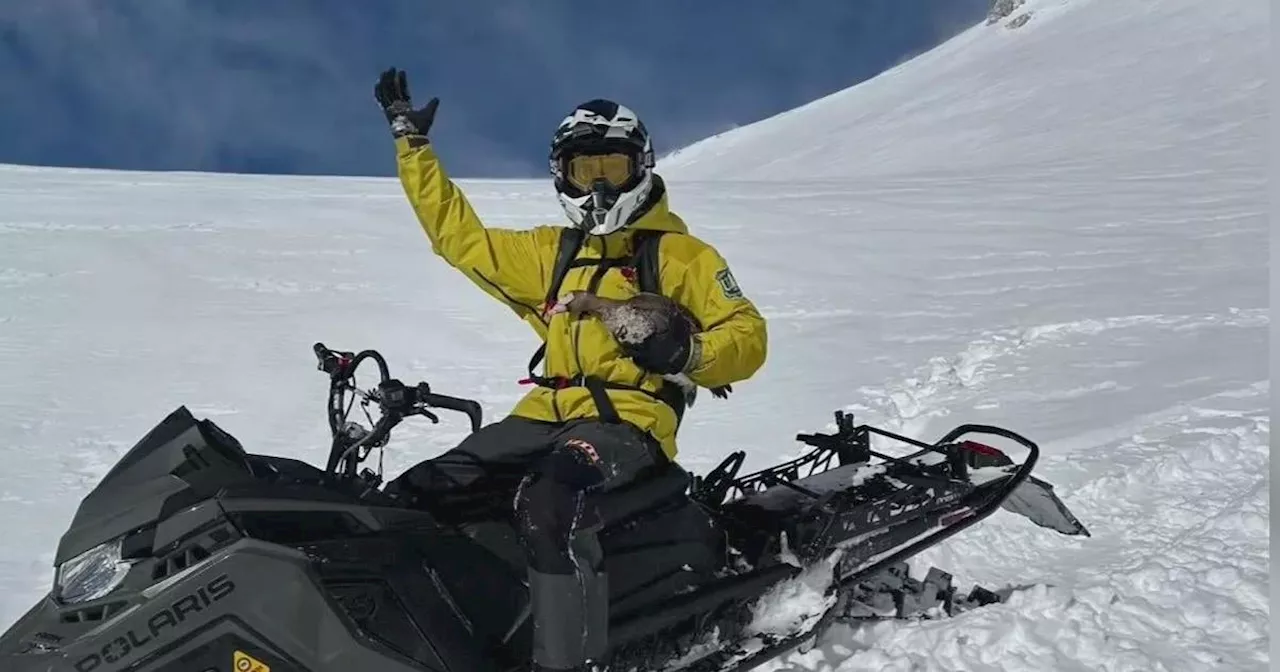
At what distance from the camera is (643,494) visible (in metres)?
3.28

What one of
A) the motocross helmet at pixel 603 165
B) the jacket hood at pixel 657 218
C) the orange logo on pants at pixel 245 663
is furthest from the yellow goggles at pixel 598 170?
the orange logo on pants at pixel 245 663

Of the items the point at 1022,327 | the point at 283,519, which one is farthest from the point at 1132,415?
the point at 283,519

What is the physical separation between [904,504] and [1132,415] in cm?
313

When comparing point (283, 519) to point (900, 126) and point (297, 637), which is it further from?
point (900, 126)

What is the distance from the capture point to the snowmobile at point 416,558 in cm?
260

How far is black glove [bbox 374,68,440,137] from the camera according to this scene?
3.79 meters

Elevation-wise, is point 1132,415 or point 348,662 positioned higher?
point 348,662

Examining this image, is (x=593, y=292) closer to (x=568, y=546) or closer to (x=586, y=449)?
(x=586, y=449)

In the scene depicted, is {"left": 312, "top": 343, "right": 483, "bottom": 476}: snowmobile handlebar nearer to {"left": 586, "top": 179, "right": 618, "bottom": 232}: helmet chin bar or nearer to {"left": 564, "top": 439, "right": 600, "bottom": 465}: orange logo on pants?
{"left": 564, "top": 439, "right": 600, "bottom": 465}: orange logo on pants

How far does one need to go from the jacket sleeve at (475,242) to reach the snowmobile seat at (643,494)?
866mm

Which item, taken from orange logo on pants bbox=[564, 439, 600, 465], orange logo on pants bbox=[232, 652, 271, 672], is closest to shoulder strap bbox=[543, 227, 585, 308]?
orange logo on pants bbox=[564, 439, 600, 465]

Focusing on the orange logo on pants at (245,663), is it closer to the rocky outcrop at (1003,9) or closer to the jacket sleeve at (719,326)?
the jacket sleeve at (719,326)

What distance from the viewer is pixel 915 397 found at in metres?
7.34

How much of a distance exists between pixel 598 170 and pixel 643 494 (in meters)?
1.11
